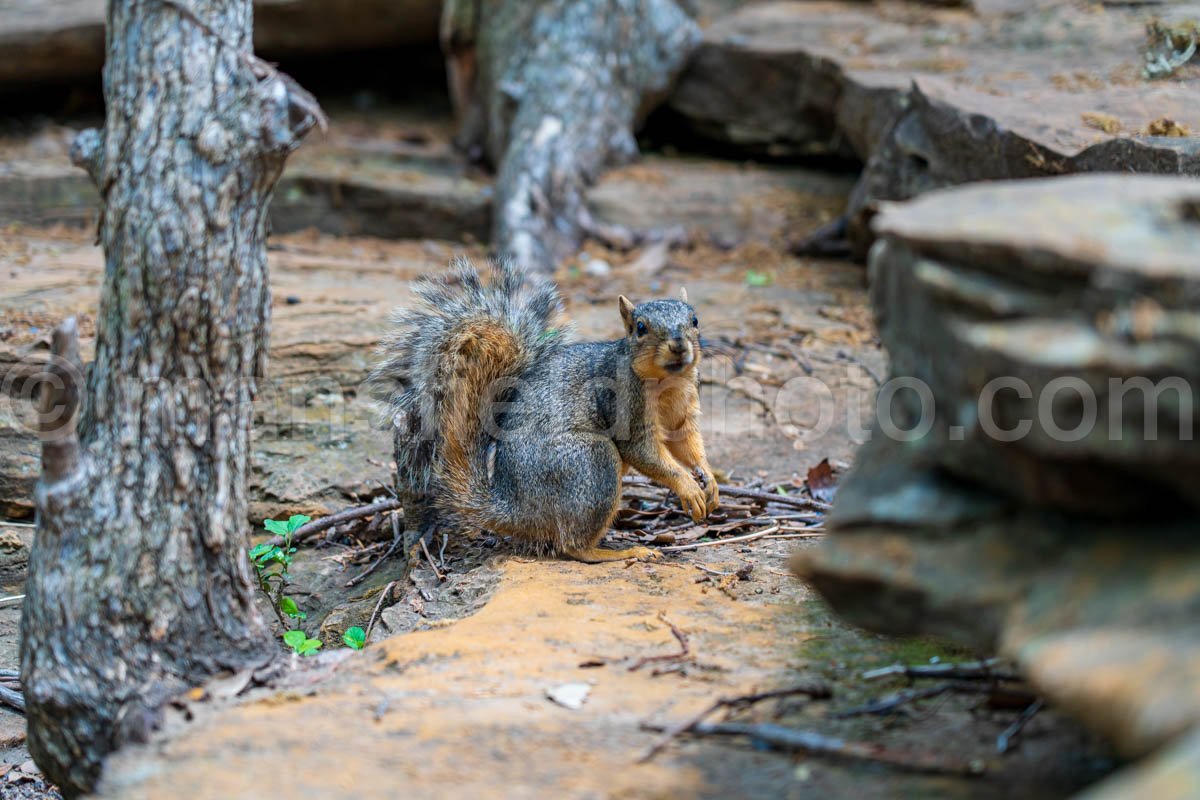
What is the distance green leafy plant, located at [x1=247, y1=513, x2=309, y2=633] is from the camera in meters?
4.96

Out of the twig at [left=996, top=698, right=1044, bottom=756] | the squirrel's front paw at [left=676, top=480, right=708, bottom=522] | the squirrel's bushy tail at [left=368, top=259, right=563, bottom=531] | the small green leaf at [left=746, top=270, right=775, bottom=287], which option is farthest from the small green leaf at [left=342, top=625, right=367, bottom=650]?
the small green leaf at [left=746, top=270, right=775, bottom=287]

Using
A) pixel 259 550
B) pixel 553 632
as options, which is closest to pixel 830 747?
pixel 553 632

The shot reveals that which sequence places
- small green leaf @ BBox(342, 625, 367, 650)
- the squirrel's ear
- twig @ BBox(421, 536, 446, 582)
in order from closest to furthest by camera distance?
small green leaf @ BBox(342, 625, 367, 650), twig @ BBox(421, 536, 446, 582), the squirrel's ear

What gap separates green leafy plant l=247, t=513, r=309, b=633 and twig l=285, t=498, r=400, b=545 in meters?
0.05

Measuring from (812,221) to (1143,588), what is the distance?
7.49 metres

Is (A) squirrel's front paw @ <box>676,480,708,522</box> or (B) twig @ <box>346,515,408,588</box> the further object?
(B) twig @ <box>346,515,408,588</box>

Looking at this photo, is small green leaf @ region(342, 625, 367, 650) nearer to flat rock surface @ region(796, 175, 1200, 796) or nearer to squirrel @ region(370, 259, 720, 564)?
squirrel @ region(370, 259, 720, 564)

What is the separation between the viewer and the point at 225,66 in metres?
3.37

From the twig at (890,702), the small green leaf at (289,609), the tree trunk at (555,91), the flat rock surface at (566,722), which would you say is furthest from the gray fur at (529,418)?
the tree trunk at (555,91)

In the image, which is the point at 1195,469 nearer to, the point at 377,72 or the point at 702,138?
the point at 702,138

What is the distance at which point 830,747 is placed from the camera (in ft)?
9.51

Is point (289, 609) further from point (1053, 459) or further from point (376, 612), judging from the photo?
point (1053, 459)

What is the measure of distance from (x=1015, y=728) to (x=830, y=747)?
49 centimetres

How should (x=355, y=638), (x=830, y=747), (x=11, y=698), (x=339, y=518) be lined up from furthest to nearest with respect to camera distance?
(x=339, y=518) → (x=11, y=698) → (x=355, y=638) → (x=830, y=747)
